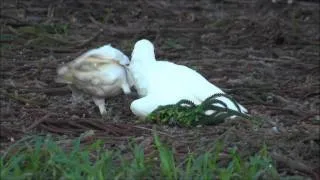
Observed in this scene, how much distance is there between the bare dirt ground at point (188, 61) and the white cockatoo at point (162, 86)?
0.50 feet

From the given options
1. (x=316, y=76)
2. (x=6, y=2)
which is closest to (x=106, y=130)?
(x=316, y=76)

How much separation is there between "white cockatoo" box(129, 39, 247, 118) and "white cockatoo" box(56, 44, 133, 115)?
0.30 feet

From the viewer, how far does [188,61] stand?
8500 millimetres

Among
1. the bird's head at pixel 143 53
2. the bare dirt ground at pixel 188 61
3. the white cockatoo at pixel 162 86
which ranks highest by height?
the bird's head at pixel 143 53

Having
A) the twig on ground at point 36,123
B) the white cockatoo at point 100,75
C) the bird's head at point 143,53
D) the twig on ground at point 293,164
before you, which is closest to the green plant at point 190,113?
the white cockatoo at point 100,75

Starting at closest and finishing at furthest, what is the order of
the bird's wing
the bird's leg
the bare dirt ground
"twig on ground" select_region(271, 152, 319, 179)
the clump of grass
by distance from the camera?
the clump of grass, "twig on ground" select_region(271, 152, 319, 179), the bare dirt ground, the bird's wing, the bird's leg

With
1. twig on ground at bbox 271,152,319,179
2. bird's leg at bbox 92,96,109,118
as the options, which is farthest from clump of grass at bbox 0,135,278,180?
bird's leg at bbox 92,96,109,118

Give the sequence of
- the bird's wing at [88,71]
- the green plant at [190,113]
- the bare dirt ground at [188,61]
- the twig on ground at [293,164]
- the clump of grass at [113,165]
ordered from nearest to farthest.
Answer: the clump of grass at [113,165] → the twig on ground at [293,164] → the bare dirt ground at [188,61] → the green plant at [190,113] → the bird's wing at [88,71]

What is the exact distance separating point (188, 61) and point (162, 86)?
93.9 inches

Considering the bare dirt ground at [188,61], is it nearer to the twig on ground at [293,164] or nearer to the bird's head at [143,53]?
the twig on ground at [293,164]

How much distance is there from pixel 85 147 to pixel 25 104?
147 cm

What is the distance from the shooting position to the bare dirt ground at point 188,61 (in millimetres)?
5742

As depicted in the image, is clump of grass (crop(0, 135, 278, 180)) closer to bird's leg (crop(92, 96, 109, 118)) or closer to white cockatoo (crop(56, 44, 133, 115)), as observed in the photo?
white cockatoo (crop(56, 44, 133, 115))

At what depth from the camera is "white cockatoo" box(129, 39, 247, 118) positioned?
6.07 metres
